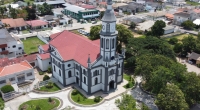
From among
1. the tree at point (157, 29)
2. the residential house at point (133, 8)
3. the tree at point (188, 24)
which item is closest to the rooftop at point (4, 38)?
the tree at point (157, 29)

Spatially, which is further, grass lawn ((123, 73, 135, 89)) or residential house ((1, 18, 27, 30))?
residential house ((1, 18, 27, 30))

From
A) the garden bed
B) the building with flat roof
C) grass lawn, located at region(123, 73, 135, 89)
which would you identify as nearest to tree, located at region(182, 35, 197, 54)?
grass lawn, located at region(123, 73, 135, 89)

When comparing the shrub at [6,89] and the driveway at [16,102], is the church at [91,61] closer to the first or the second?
the driveway at [16,102]

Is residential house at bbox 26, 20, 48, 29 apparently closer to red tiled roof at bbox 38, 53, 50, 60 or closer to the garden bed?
red tiled roof at bbox 38, 53, 50, 60

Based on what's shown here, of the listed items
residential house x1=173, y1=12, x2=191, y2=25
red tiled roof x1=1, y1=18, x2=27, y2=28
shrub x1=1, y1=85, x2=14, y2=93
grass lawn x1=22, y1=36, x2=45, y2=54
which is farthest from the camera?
residential house x1=173, y1=12, x2=191, y2=25

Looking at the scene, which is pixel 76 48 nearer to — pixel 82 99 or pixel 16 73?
pixel 82 99

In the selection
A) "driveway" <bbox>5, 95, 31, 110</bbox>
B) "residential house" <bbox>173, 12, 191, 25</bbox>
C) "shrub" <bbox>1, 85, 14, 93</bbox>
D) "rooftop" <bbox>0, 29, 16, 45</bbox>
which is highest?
"residential house" <bbox>173, 12, 191, 25</bbox>

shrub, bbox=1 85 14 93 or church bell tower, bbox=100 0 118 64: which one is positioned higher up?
church bell tower, bbox=100 0 118 64
